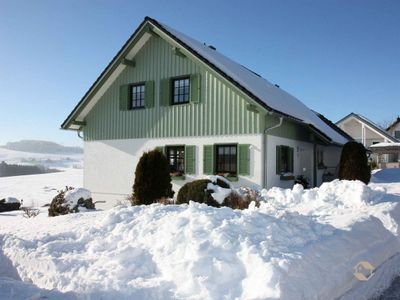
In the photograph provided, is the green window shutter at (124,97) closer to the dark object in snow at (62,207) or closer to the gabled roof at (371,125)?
the dark object in snow at (62,207)

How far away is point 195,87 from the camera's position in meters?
15.3

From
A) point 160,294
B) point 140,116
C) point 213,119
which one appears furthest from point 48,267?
point 140,116

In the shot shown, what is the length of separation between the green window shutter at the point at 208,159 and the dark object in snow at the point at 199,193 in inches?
137

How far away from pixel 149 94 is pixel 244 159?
5.36m

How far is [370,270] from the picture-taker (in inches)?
230

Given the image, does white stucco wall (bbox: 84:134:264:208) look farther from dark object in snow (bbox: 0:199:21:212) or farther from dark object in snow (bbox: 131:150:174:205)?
dark object in snow (bbox: 0:199:21:212)

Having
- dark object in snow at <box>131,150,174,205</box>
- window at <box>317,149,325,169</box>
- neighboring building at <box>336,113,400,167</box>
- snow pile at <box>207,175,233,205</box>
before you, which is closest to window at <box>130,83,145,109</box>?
dark object in snow at <box>131,150,174,205</box>

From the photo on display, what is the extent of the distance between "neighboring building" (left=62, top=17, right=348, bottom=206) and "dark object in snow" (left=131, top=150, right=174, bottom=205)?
2.65 meters

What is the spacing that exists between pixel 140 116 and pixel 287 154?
6.61 meters

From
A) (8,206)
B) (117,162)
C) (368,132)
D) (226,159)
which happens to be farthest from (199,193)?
(368,132)

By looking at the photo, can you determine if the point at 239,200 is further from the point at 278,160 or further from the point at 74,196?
the point at 74,196

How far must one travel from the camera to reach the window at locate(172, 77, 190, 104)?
15.8 meters

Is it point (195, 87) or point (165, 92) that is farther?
point (165, 92)

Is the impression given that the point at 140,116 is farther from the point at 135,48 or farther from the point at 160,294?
the point at 160,294
